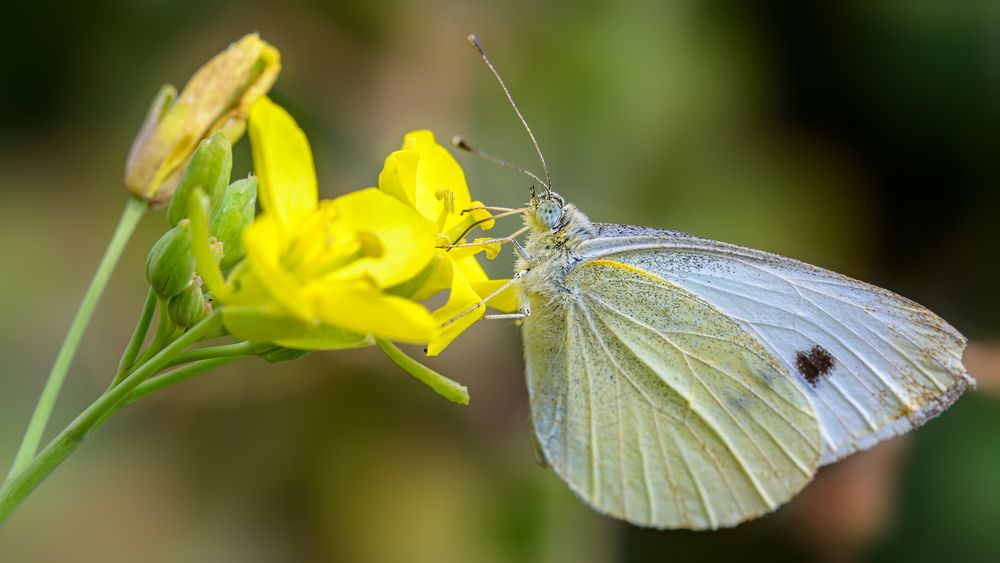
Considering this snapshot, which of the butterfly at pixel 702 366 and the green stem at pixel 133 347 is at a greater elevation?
the butterfly at pixel 702 366

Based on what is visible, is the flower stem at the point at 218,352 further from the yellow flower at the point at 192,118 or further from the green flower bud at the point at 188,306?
the yellow flower at the point at 192,118

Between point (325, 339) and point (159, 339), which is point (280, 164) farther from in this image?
point (159, 339)

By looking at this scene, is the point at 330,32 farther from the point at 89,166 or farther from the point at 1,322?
the point at 1,322

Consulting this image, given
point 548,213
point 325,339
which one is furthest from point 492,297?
point 325,339

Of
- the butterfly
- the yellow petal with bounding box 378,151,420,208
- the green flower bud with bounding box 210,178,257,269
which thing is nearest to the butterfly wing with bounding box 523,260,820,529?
the butterfly

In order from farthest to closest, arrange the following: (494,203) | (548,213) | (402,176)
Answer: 1. (494,203)
2. (548,213)
3. (402,176)

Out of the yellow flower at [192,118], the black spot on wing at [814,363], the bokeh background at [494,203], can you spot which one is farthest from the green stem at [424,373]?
the bokeh background at [494,203]

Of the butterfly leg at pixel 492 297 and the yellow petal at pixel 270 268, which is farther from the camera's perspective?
the butterfly leg at pixel 492 297
